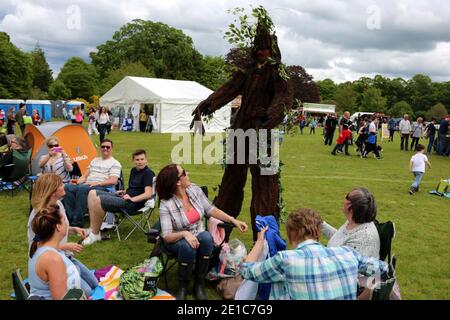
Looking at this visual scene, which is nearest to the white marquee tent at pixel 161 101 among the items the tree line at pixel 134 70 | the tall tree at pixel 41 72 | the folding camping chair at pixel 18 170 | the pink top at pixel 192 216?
the tree line at pixel 134 70

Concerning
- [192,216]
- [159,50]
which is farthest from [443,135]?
[159,50]

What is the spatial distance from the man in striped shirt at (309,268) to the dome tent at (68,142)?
683 centimetres

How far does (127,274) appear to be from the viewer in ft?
13.0

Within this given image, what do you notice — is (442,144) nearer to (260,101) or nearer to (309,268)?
(260,101)

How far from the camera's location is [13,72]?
4984 cm

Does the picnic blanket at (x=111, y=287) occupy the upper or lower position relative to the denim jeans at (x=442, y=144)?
lower

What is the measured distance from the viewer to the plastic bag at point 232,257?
4.34 m

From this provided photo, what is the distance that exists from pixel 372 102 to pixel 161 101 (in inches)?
2961

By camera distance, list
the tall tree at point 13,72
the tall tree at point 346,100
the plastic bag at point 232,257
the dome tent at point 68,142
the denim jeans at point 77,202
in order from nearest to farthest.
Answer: the plastic bag at point 232,257, the denim jeans at point 77,202, the dome tent at point 68,142, the tall tree at point 13,72, the tall tree at point 346,100

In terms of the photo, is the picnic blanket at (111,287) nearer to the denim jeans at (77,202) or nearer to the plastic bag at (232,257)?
the plastic bag at (232,257)

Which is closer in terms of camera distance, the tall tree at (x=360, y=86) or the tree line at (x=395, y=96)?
the tree line at (x=395, y=96)
